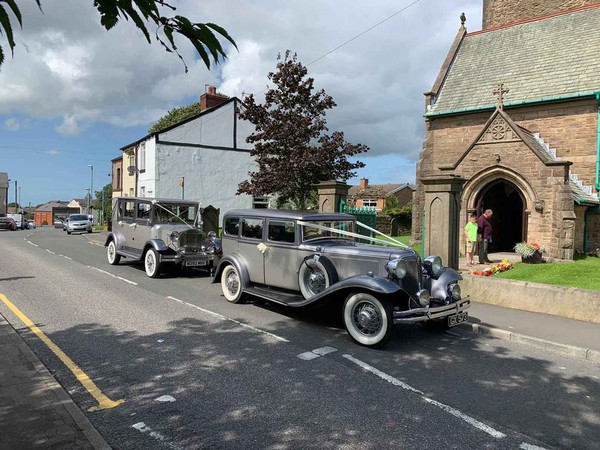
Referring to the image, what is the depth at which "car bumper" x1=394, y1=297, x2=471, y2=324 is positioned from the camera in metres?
5.75

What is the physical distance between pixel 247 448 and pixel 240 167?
2657cm

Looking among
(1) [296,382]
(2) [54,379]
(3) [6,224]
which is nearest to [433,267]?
(1) [296,382]

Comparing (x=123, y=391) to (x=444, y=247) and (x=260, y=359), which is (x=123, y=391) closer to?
(x=260, y=359)

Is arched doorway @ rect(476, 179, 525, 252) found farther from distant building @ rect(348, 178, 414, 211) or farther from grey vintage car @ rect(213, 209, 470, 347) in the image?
distant building @ rect(348, 178, 414, 211)

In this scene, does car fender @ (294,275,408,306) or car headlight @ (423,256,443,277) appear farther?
car headlight @ (423,256,443,277)

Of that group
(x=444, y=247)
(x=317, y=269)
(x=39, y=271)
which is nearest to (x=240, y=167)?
(x=39, y=271)

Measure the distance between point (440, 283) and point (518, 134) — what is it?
938 cm

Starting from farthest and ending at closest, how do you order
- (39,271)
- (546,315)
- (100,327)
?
(39,271)
(546,315)
(100,327)

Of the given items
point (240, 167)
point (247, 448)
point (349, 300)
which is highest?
point (240, 167)

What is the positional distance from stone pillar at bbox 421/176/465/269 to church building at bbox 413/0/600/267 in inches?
0.9

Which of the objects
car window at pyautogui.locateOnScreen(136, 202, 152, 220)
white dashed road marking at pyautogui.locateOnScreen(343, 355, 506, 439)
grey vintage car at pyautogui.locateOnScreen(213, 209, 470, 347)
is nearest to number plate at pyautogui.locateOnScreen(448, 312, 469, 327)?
grey vintage car at pyautogui.locateOnScreen(213, 209, 470, 347)

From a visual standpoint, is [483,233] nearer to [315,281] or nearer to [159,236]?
[315,281]

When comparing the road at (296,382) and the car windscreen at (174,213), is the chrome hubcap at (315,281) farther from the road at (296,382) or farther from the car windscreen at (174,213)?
the car windscreen at (174,213)

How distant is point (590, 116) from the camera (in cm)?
1580
